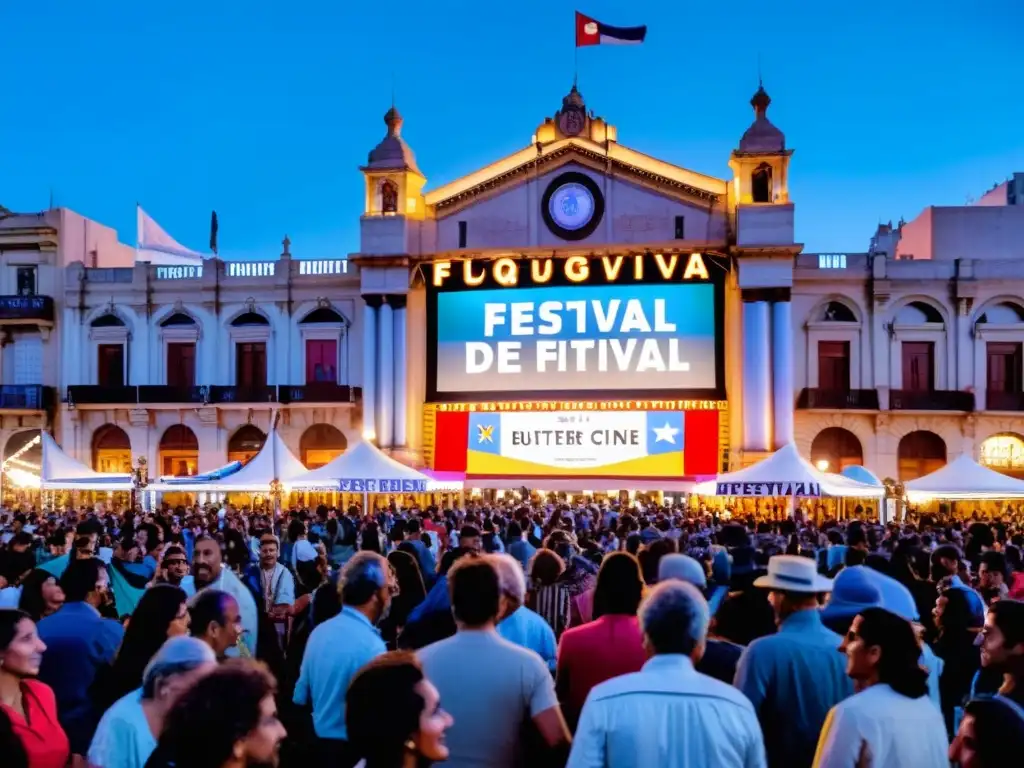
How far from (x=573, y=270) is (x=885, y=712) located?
33051 mm

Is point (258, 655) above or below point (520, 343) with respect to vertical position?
below

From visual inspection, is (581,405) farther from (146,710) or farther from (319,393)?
(146,710)

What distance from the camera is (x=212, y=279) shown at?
40.8 m

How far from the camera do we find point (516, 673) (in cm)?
443

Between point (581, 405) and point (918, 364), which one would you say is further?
point (918, 364)

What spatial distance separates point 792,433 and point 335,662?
31.7m

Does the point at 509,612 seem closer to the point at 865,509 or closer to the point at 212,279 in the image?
the point at 865,509

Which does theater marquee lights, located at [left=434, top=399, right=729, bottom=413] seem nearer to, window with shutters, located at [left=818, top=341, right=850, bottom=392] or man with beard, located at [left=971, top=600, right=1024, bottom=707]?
window with shutters, located at [left=818, top=341, right=850, bottom=392]

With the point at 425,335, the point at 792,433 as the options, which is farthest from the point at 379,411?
the point at 792,433

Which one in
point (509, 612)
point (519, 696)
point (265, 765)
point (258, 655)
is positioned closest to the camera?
point (265, 765)

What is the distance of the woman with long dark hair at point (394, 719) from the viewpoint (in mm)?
3213

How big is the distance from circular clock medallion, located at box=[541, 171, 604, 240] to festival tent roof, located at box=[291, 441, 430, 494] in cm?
1390

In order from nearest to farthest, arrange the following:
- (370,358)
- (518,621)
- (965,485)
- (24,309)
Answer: (518,621), (965,485), (370,358), (24,309)

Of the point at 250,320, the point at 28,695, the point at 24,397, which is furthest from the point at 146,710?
the point at 24,397
